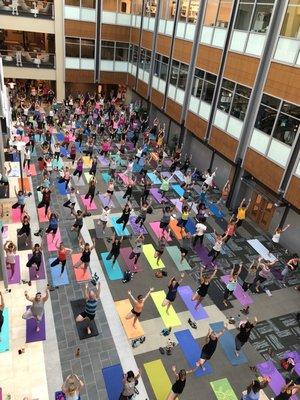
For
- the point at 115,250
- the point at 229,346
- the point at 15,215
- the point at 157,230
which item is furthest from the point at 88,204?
the point at 229,346

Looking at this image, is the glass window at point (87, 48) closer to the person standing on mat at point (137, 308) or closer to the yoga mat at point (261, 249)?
the yoga mat at point (261, 249)

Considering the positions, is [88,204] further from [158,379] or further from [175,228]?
[158,379]

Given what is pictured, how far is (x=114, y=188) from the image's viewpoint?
20109 millimetres

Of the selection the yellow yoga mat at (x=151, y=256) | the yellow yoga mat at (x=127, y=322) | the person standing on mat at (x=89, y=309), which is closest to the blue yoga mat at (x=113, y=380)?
the yellow yoga mat at (x=127, y=322)

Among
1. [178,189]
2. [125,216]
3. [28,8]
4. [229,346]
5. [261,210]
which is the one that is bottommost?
[178,189]

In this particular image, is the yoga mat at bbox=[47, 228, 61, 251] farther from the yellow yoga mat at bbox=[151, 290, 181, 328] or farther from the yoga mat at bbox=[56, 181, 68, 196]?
the yellow yoga mat at bbox=[151, 290, 181, 328]

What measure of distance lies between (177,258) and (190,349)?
4.67 metres

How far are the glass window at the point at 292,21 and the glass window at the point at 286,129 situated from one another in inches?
129

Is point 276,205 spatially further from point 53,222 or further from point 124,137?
point 124,137

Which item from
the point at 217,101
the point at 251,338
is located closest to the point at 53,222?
the point at 251,338

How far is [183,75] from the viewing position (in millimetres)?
23203

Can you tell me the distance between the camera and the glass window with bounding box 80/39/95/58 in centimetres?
3138

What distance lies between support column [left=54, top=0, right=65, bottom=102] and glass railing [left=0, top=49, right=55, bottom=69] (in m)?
0.61

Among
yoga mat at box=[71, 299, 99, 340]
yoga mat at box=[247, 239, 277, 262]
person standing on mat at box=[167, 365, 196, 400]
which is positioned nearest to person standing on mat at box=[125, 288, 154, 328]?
yoga mat at box=[71, 299, 99, 340]
